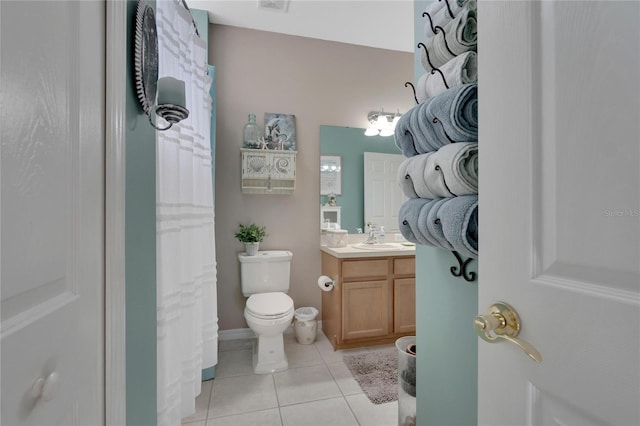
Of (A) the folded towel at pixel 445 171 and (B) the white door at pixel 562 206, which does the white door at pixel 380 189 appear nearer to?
(A) the folded towel at pixel 445 171

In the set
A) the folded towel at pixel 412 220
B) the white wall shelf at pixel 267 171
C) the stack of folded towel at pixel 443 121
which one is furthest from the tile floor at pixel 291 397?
the stack of folded towel at pixel 443 121

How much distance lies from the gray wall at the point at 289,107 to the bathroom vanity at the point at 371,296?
482mm

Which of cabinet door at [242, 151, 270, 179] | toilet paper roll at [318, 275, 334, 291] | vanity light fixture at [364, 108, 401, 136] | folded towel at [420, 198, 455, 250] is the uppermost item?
vanity light fixture at [364, 108, 401, 136]

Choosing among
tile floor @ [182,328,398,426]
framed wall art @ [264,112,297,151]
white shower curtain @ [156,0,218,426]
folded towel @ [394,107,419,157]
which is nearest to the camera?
folded towel @ [394,107,419,157]

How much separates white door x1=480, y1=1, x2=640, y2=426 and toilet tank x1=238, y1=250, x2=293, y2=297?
187cm

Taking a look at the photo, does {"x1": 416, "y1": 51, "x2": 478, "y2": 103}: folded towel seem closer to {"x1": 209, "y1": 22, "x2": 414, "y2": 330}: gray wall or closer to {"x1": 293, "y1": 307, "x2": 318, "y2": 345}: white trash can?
{"x1": 209, "y1": 22, "x2": 414, "y2": 330}: gray wall

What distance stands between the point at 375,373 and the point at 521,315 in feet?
5.66

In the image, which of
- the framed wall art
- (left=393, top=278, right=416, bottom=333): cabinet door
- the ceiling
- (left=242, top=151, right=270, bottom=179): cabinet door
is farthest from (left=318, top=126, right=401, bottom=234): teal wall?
the ceiling

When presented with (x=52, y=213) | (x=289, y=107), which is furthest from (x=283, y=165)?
(x=52, y=213)

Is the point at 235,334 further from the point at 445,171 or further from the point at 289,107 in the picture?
the point at 445,171

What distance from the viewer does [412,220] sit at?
940 mm

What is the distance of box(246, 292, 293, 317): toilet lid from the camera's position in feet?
6.25

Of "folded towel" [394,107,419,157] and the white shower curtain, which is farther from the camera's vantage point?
the white shower curtain

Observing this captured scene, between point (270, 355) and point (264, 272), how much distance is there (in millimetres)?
638
